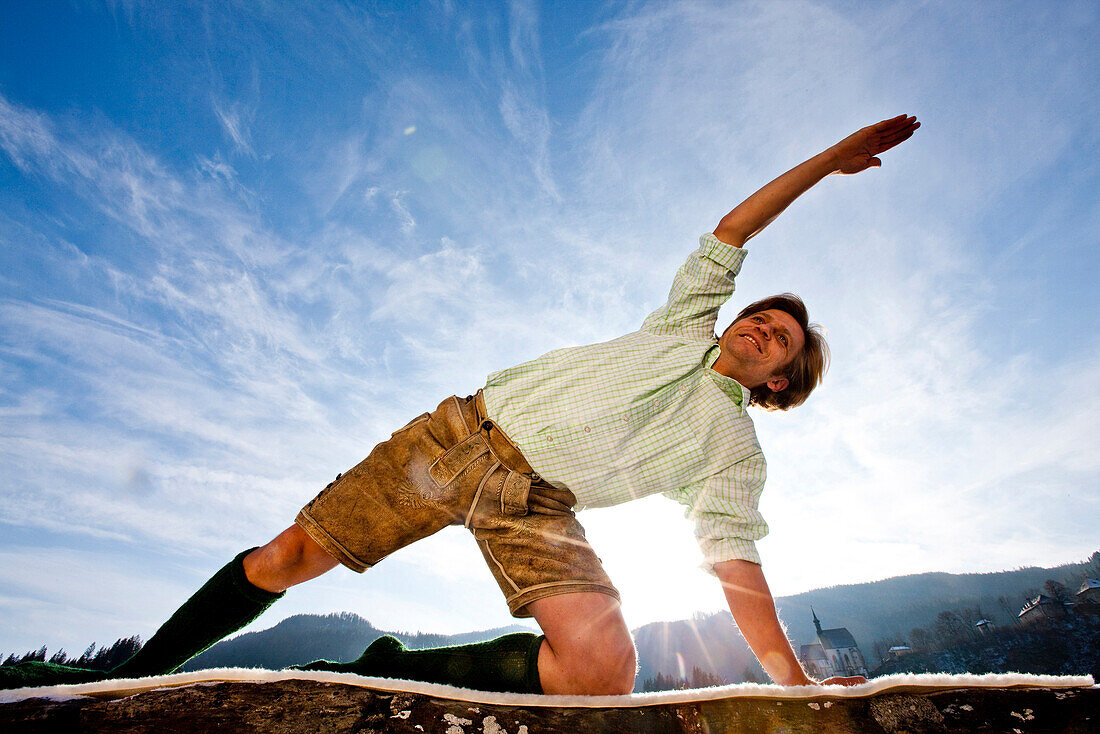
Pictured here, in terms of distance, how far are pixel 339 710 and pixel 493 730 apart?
0.37 metres

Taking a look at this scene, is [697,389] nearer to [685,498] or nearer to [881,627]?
[685,498]

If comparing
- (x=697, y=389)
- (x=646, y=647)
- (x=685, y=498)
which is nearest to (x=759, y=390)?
(x=697, y=389)

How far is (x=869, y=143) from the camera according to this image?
299 centimetres

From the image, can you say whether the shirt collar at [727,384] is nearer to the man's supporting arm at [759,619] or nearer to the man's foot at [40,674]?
the man's supporting arm at [759,619]

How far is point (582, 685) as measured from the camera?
180 centimetres

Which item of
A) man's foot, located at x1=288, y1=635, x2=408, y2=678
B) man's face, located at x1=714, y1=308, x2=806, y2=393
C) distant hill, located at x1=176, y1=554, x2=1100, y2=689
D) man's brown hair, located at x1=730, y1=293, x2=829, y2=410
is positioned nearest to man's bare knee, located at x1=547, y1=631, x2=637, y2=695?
man's foot, located at x1=288, y1=635, x2=408, y2=678

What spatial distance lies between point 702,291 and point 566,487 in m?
1.40

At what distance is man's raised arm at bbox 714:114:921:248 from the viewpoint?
2.87 meters

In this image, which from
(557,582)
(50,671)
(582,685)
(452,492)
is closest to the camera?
(582,685)

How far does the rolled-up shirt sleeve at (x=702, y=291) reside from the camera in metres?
2.94

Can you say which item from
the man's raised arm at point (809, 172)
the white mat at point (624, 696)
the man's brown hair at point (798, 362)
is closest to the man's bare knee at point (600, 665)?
the white mat at point (624, 696)

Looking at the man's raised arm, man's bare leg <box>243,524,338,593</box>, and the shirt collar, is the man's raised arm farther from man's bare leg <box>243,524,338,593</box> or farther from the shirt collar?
man's bare leg <box>243,524,338,593</box>

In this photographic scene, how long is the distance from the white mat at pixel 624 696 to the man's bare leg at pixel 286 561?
113 centimetres

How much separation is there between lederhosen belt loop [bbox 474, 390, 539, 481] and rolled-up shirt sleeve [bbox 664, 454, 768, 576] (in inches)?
33.8
